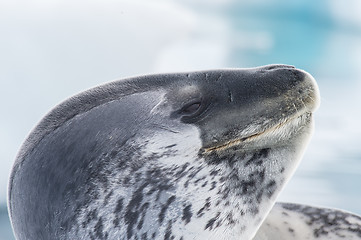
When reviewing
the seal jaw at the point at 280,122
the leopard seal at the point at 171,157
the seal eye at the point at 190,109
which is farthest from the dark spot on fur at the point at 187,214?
the seal eye at the point at 190,109

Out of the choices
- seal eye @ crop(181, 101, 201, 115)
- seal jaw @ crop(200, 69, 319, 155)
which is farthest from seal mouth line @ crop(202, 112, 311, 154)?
seal eye @ crop(181, 101, 201, 115)

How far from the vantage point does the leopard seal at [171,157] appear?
89.3 inches

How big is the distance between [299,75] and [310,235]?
1122mm

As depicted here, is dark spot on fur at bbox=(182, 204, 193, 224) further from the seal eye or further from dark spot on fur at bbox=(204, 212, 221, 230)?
the seal eye

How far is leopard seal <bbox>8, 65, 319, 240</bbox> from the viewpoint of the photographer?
2268 mm

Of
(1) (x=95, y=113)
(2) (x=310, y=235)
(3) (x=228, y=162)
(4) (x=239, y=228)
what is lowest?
(2) (x=310, y=235)

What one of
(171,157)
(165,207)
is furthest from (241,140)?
(165,207)

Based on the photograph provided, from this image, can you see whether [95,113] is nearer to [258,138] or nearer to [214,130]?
[214,130]

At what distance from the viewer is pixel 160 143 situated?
228cm

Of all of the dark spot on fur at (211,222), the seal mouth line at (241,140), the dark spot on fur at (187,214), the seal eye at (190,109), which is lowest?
the dark spot on fur at (211,222)

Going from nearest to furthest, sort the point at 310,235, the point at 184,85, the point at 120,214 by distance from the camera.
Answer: the point at 120,214, the point at 184,85, the point at 310,235

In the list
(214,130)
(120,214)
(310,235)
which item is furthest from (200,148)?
(310,235)

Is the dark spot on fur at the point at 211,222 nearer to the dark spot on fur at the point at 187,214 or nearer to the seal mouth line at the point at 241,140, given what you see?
the dark spot on fur at the point at 187,214

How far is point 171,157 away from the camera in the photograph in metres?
2.27
